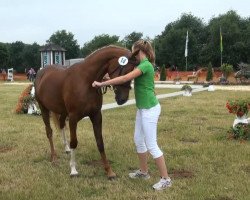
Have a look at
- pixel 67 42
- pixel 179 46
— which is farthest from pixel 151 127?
pixel 67 42

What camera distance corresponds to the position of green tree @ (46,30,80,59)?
81188 millimetres

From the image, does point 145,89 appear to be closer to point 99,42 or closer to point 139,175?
point 139,175

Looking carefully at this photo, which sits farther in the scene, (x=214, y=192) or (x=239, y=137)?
(x=239, y=137)

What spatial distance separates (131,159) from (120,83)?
86.8 inches

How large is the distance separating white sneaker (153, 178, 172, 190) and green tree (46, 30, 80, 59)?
248 ft

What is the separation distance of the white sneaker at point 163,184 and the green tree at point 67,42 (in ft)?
248

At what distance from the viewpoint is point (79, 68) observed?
602cm

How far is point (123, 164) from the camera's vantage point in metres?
6.77

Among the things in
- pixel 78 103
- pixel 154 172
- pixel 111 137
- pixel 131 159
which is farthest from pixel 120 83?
pixel 111 137

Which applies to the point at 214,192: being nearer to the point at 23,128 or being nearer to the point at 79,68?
the point at 79,68

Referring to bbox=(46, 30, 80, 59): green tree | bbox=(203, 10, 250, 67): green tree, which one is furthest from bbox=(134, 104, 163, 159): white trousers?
bbox=(46, 30, 80, 59): green tree

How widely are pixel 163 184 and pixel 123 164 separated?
1.43 m

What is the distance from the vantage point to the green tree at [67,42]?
81.2 meters

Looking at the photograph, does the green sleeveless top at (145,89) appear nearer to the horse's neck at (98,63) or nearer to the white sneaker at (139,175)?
the horse's neck at (98,63)
